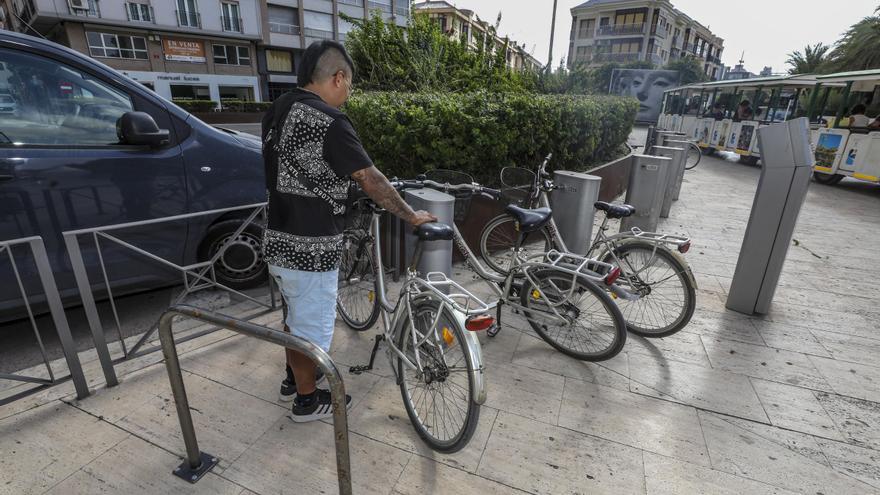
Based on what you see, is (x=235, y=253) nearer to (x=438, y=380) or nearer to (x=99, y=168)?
(x=99, y=168)

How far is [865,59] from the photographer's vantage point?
21.3 m

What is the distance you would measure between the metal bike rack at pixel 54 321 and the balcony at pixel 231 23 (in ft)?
118

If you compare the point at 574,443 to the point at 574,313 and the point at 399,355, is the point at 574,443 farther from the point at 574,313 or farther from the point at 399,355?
the point at 399,355

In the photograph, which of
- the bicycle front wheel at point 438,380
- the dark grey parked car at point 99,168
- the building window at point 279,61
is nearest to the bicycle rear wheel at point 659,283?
the bicycle front wheel at point 438,380

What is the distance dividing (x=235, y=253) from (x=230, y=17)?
3523 centimetres

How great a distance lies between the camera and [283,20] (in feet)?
113

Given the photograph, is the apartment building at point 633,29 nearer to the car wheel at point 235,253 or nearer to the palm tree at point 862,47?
the palm tree at point 862,47

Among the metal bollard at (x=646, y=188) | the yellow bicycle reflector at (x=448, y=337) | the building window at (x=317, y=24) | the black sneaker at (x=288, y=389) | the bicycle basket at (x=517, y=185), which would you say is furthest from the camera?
the building window at (x=317, y=24)

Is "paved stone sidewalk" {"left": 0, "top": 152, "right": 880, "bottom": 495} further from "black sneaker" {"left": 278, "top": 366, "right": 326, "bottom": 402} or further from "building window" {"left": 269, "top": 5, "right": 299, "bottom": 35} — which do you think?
"building window" {"left": 269, "top": 5, "right": 299, "bottom": 35}

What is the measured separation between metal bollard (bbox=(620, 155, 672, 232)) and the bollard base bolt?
4901 millimetres

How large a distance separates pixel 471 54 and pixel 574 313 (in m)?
7.17

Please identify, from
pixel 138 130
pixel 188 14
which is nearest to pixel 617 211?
pixel 138 130

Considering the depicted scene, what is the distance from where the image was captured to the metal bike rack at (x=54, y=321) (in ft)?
7.32

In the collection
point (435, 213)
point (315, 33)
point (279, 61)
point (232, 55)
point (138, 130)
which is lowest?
point (435, 213)
